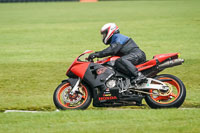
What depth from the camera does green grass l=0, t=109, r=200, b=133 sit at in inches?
238

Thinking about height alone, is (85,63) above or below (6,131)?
above

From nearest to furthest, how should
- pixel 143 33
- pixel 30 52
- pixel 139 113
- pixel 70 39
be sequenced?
1. pixel 139 113
2. pixel 30 52
3. pixel 70 39
4. pixel 143 33

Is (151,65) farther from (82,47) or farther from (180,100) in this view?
(82,47)

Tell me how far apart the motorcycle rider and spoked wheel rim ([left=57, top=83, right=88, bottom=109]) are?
2.17ft

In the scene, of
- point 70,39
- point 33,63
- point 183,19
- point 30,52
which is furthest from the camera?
point 183,19

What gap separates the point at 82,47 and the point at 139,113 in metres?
11.1

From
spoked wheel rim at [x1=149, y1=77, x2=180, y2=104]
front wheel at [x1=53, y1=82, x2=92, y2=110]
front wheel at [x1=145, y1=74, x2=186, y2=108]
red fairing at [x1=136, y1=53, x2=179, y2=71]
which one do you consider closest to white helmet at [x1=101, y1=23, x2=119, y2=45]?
red fairing at [x1=136, y1=53, x2=179, y2=71]

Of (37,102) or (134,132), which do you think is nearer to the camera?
(134,132)

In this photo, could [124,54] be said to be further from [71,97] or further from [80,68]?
[71,97]

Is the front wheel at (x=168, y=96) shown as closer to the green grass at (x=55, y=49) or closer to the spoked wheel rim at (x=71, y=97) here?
the green grass at (x=55, y=49)

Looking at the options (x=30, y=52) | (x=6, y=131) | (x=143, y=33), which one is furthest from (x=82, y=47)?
(x=6, y=131)

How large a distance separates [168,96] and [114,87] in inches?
39.7

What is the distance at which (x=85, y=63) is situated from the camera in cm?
755

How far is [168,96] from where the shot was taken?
750 cm
